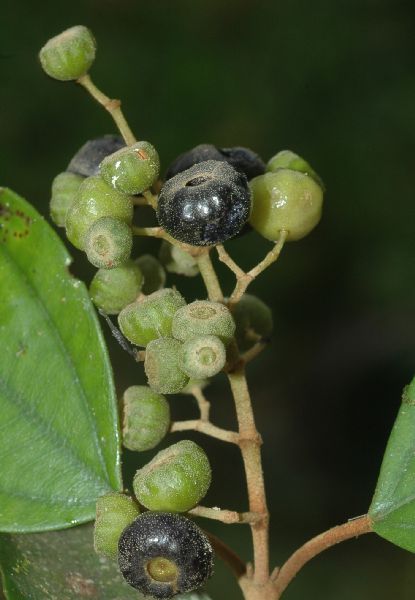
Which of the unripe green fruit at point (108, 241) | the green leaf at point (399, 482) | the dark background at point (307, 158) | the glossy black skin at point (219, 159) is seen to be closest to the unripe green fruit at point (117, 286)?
the unripe green fruit at point (108, 241)

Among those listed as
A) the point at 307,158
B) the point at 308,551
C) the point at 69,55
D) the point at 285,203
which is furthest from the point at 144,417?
the point at 307,158

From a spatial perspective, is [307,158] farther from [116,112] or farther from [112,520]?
[112,520]

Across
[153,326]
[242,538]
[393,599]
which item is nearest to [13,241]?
[153,326]

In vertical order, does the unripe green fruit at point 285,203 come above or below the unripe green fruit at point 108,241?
below

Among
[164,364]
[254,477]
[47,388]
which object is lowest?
[254,477]

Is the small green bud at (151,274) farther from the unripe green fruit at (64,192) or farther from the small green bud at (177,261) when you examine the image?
the unripe green fruit at (64,192)

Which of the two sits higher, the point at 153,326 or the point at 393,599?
the point at 153,326

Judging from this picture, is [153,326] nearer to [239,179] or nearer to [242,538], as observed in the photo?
[239,179]
